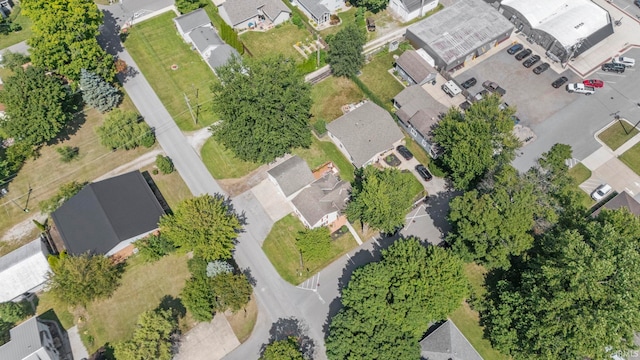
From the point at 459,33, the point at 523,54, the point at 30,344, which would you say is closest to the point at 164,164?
the point at 30,344

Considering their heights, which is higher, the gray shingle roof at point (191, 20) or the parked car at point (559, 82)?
the gray shingle roof at point (191, 20)

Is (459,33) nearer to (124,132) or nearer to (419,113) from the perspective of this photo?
(419,113)

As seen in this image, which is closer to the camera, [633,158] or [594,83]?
[633,158]

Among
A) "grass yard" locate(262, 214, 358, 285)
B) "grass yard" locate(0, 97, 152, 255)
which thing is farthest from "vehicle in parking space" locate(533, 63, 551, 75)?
"grass yard" locate(0, 97, 152, 255)

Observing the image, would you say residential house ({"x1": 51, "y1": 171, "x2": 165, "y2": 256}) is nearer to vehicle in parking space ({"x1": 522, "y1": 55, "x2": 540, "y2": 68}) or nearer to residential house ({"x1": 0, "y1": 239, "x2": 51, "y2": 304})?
residential house ({"x1": 0, "y1": 239, "x2": 51, "y2": 304})

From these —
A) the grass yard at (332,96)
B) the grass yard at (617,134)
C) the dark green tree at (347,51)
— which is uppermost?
the dark green tree at (347,51)

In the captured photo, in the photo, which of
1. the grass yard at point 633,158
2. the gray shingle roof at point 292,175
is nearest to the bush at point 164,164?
the gray shingle roof at point 292,175

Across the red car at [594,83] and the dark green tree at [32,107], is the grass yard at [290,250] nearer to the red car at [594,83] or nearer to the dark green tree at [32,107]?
the dark green tree at [32,107]

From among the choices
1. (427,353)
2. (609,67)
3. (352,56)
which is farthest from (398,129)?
(609,67)
